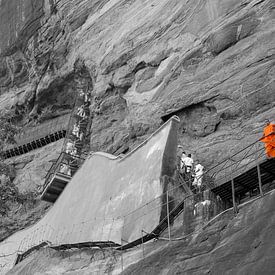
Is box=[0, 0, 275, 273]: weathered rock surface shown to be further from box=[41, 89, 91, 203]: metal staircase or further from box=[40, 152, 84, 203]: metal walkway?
A: box=[40, 152, 84, 203]: metal walkway

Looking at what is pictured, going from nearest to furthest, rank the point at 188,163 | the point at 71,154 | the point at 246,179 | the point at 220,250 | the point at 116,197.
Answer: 1. the point at 220,250
2. the point at 246,179
3. the point at 188,163
4. the point at 116,197
5. the point at 71,154

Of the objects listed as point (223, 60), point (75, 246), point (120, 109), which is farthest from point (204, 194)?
point (120, 109)

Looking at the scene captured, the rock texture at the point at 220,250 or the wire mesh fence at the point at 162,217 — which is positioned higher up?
Answer: the wire mesh fence at the point at 162,217

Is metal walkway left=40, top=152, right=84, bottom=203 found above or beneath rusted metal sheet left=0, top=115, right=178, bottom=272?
above

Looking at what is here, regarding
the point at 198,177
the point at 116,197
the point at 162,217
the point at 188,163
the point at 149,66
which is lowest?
the point at 162,217

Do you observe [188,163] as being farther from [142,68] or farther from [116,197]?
[142,68]

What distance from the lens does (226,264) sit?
38.5 ft

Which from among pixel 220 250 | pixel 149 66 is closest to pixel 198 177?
pixel 220 250

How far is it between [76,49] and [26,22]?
22.4ft

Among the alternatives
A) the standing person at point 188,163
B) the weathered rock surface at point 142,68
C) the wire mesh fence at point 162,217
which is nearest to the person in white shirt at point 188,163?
the standing person at point 188,163

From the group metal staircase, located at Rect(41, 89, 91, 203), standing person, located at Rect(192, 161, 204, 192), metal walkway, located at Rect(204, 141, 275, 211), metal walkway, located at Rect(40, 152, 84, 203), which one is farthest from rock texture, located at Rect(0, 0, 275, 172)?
standing person, located at Rect(192, 161, 204, 192)

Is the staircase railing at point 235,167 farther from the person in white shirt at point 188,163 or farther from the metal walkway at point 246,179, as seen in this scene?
the person in white shirt at point 188,163

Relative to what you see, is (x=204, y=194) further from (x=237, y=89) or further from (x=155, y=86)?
(x=155, y=86)

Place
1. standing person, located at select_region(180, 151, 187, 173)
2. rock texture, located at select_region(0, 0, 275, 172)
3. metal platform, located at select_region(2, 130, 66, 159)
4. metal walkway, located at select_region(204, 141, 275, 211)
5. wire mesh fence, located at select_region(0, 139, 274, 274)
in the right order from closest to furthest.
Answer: metal walkway, located at select_region(204, 141, 275, 211) → wire mesh fence, located at select_region(0, 139, 274, 274) → standing person, located at select_region(180, 151, 187, 173) → rock texture, located at select_region(0, 0, 275, 172) → metal platform, located at select_region(2, 130, 66, 159)
